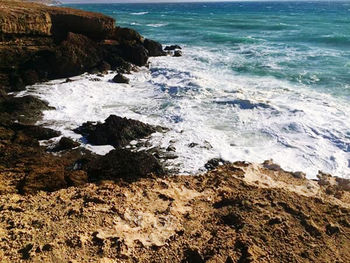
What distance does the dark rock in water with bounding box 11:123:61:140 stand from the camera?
860 cm

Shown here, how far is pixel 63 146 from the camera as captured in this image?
27.1ft

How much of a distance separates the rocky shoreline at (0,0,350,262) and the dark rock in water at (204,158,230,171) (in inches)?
1.0

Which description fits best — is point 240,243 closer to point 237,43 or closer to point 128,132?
point 128,132

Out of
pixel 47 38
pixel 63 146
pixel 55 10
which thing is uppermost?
pixel 55 10

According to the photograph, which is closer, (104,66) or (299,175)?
(299,175)

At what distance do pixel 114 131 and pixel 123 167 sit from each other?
82.0 inches

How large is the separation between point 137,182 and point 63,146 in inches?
111

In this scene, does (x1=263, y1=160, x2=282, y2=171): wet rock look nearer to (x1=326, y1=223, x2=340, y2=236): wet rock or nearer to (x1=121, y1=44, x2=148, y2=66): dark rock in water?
(x1=326, y1=223, x2=340, y2=236): wet rock

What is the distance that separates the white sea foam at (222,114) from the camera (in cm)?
852

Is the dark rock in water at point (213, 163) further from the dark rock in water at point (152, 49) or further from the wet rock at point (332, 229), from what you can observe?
the dark rock in water at point (152, 49)

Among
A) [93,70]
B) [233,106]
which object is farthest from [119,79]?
[233,106]

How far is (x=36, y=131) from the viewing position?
8680 millimetres

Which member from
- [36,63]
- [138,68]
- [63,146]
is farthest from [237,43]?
[63,146]

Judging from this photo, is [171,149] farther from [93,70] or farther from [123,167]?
[93,70]
